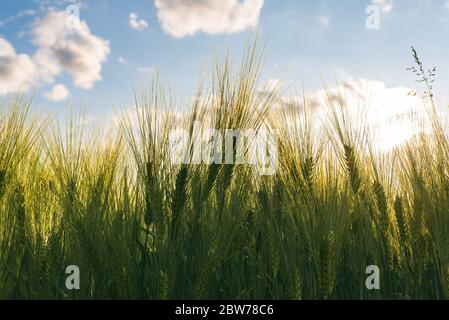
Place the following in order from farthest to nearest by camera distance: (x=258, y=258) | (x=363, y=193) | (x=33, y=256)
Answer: (x=363, y=193), (x=33, y=256), (x=258, y=258)

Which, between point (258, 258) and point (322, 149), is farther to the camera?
point (322, 149)

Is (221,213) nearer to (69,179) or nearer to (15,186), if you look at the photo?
(69,179)

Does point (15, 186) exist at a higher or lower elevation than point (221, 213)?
higher

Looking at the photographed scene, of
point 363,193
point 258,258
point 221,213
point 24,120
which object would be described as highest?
point 24,120

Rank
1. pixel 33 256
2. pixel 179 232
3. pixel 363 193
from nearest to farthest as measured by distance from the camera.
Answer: pixel 179 232 < pixel 33 256 < pixel 363 193

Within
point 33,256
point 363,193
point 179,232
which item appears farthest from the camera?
point 363,193

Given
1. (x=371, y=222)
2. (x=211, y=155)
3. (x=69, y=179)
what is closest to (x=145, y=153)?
(x=211, y=155)

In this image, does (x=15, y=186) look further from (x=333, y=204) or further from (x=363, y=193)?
(x=363, y=193)

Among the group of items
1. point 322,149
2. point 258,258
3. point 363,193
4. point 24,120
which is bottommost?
point 258,258

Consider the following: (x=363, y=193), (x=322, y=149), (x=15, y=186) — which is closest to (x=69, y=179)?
(x=15, y=186)

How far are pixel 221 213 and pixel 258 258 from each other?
0.27 metres

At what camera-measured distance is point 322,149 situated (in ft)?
8.61

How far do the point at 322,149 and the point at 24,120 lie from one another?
1432 mm

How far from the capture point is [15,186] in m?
2.62
